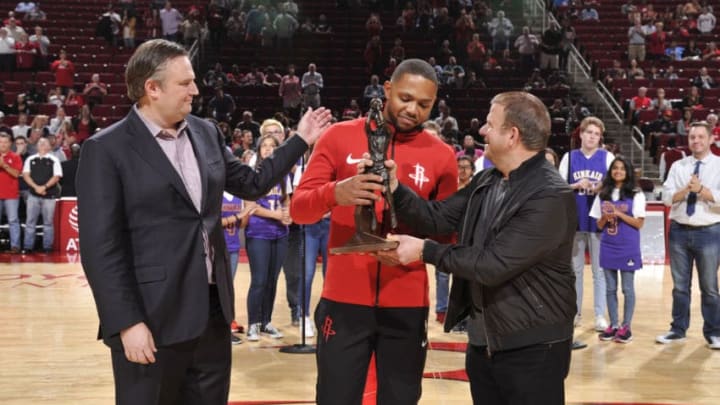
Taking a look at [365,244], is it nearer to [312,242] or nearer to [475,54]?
[312,242]

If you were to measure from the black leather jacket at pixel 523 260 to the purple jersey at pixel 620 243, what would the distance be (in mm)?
4837

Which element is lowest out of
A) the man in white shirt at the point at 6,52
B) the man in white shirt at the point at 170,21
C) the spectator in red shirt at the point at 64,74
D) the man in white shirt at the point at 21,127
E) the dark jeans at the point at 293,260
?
the dark jeans at the point at 293,260

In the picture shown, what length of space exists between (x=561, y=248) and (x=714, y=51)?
20192mm

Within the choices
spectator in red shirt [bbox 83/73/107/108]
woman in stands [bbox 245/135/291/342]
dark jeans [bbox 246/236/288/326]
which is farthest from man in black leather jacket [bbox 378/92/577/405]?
spectator in red shirt [bbox 83/73/107/108]

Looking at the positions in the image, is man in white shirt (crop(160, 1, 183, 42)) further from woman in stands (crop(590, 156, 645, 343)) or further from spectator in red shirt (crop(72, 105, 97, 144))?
woman in stands (crop(590, 156, 645, 343))

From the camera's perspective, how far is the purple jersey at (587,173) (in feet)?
27.6

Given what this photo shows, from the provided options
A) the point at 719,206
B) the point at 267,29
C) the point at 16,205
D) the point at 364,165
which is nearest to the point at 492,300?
the point at 364,165

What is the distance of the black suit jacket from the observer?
3.16 metres

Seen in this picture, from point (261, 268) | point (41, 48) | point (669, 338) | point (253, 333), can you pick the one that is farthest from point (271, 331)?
point (41, 48)

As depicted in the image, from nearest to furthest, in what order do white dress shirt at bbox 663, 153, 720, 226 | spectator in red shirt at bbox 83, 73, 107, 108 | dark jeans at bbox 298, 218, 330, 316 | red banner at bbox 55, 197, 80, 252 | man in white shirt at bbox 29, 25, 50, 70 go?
white dress shirt at bbox 663, 153, 720, 226
dark jeans at bbox 298, 218, 330, 316
red banner at bbox 55, 197, 80, 252
spectator in red shirt at bbox 83, 73, 107, 108
man in white shirt at bbox 29, 25, 50, 70

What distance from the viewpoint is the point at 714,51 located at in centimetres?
2173

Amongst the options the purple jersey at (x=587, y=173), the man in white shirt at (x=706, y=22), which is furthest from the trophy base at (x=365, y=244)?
the man in white shirt at (x=706, y=22)

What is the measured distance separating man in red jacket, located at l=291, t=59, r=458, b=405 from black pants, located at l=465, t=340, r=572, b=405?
40 cm

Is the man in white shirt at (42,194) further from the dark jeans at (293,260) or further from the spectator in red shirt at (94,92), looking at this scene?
the dark jeans at (293,260)
